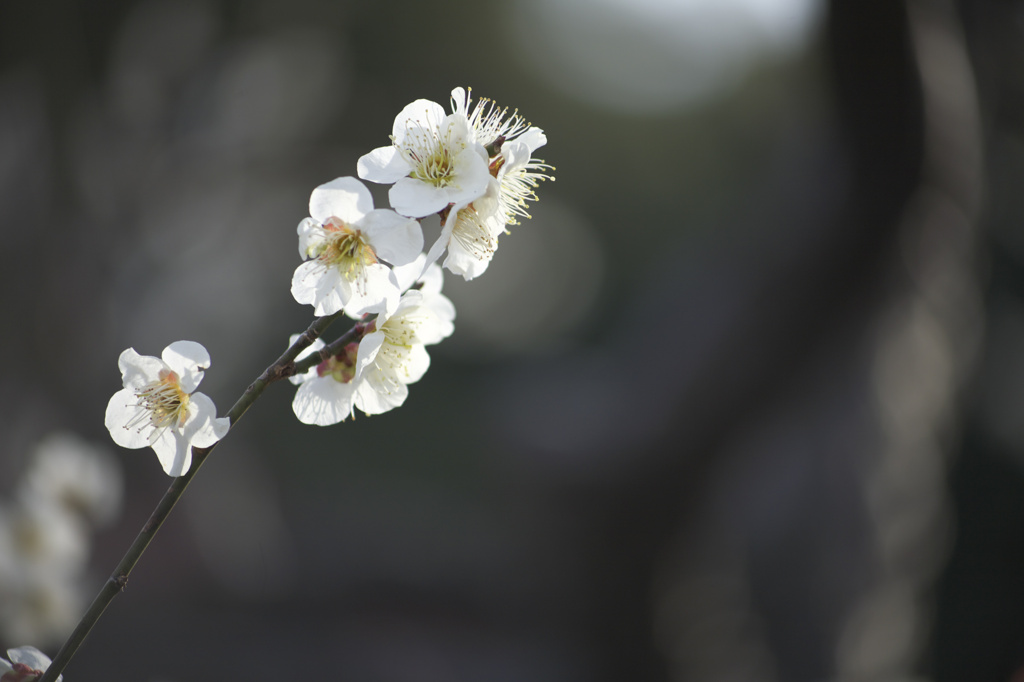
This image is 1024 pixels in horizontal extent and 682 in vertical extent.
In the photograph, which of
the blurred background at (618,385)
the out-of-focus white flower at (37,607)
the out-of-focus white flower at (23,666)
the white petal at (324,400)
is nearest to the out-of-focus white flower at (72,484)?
the out-of-focus white flower at (37,607)

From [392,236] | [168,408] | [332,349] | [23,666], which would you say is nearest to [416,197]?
[392,236]

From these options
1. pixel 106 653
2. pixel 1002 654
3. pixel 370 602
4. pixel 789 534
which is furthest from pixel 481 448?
pixel 1002 654

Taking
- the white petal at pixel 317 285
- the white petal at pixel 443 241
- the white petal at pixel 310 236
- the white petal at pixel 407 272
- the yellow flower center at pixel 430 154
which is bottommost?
the white petal at pixel 317 285

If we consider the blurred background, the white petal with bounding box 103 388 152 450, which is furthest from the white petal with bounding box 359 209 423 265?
the blurred background

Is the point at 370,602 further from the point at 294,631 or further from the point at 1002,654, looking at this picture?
the point at 1002,654

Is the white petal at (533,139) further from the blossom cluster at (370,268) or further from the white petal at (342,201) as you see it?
the white petal at (342,201)

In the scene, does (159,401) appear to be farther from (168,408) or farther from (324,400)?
(324,400)
